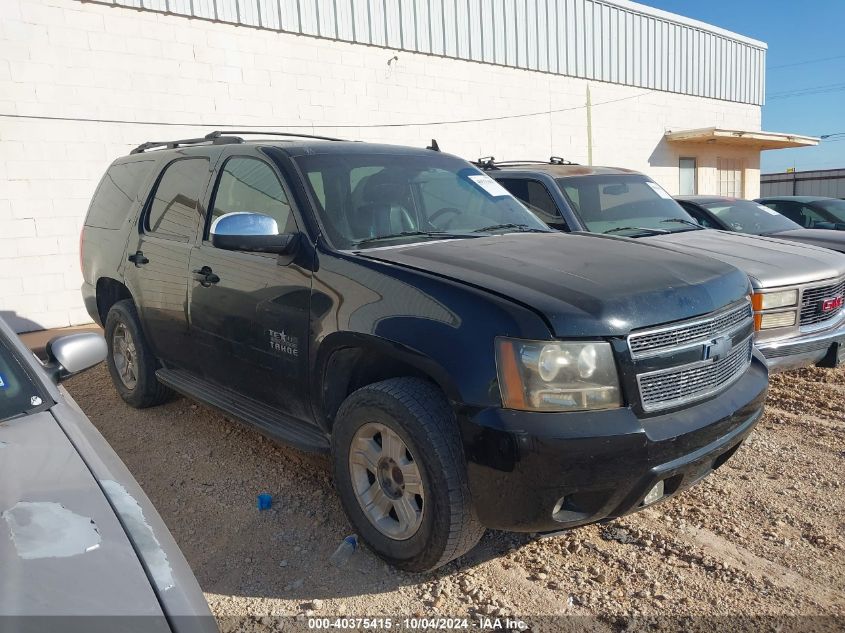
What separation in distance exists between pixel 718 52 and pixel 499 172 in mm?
14660

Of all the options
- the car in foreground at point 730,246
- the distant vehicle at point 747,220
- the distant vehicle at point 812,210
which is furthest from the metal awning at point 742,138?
the car in foreground at point 730,246

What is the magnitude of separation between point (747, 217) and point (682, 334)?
19.5ft

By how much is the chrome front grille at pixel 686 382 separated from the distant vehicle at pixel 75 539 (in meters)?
1.76

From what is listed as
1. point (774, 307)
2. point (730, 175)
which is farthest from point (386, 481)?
point (730, 175)

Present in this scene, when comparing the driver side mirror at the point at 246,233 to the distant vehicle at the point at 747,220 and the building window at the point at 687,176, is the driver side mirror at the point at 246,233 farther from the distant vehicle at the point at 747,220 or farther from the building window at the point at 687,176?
the building window at the point at 687,176

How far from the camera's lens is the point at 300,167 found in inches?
144

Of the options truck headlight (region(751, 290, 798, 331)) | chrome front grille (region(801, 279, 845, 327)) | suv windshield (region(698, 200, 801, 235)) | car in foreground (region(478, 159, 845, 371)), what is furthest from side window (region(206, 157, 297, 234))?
suv windshield (region(698, 200, 801, 235))

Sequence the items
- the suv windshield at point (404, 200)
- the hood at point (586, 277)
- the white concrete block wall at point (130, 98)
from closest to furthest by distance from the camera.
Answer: the hood at point (586, 277) → the suv windshield at point (404, 200) → the white concrete block wall at point (130, 98)

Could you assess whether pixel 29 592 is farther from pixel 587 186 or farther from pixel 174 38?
pixel 174 38

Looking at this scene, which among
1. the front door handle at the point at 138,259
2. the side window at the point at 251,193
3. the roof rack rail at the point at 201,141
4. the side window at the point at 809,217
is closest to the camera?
the side window at the point at 251,193

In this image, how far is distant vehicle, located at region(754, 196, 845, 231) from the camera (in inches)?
394

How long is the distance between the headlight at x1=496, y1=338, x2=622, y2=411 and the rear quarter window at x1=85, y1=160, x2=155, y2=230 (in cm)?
349

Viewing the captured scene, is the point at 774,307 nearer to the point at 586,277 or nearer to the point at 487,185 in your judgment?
the point at 487,185

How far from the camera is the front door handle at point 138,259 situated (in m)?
4.61
